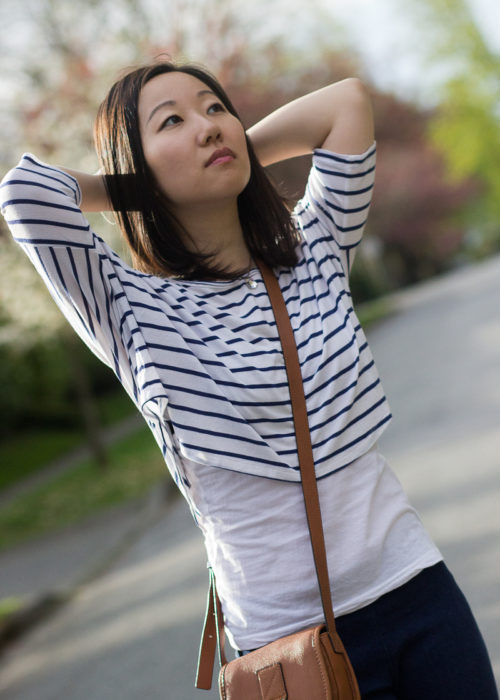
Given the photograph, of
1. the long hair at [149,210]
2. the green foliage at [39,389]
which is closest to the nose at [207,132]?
the long hair at [149,210]

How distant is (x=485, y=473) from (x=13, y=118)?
8977mm

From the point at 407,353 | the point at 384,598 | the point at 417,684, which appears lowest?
the point at 407,353

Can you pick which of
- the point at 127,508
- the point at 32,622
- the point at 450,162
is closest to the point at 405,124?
the point at 450,162

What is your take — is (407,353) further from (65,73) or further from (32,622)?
(32,622)

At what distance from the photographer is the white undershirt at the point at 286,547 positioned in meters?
1.71

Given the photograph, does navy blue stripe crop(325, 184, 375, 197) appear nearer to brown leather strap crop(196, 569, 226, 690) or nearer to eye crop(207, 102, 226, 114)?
eye crop(207, 102, 226, 114)

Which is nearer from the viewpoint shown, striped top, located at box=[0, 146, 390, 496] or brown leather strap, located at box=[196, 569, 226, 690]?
striped top, located at box=[0, 146, 390, 496]

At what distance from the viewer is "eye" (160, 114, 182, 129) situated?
190cm

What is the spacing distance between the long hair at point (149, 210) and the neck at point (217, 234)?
0.06ft

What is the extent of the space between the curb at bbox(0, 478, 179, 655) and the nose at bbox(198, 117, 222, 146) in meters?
5.19

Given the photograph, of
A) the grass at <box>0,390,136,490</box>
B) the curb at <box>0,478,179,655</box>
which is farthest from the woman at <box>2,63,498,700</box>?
the grass at <box>0,390,136,490</box>

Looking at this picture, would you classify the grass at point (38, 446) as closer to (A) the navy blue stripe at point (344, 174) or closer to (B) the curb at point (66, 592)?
(B) the curb at point (66, 592)

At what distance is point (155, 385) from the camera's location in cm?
167

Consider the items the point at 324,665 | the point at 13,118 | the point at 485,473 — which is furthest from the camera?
the point at 13,118
